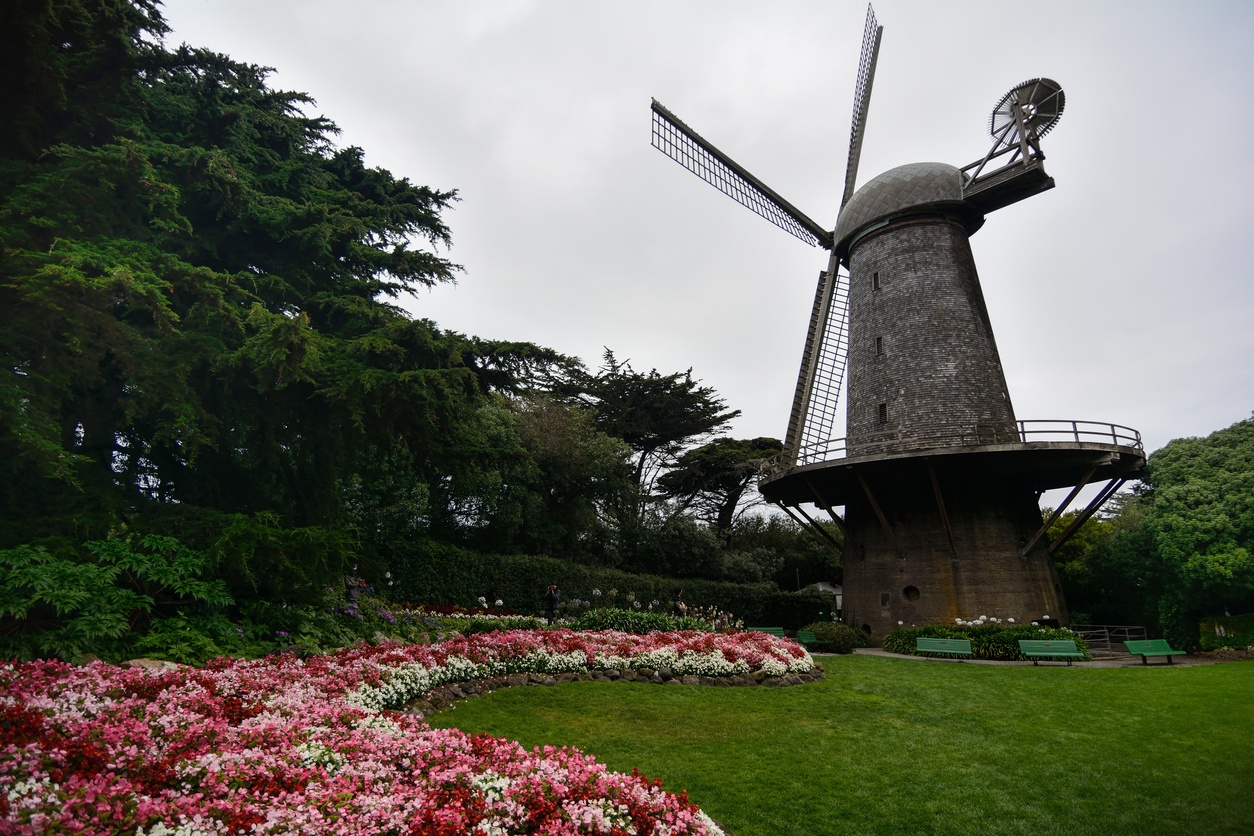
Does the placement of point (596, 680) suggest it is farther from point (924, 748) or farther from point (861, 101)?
point (861, 101)

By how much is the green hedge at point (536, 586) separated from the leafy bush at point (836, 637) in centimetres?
772

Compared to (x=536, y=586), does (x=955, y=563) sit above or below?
above

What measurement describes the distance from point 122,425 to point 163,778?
9.79 m

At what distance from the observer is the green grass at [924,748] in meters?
6.23

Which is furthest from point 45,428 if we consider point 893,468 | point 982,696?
point 893,468

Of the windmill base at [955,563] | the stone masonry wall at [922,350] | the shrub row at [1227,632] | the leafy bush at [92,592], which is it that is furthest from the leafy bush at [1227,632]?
the leafy bush at [92,592]

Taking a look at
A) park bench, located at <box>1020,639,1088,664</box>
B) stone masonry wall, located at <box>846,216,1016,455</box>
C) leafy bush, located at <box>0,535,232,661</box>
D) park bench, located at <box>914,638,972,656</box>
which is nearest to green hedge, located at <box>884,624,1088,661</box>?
park bench, located at <box>1020,639,1088,664</box>

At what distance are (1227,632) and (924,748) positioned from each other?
19.9 m

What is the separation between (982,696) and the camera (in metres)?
11.7

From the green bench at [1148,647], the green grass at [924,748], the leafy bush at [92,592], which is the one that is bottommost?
the green grass at [924,748]

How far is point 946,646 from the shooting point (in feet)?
57.1

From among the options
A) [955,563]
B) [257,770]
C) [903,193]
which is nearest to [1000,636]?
[955,563]

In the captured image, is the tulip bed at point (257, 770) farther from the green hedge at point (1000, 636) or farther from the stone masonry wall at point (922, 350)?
the stone masonry wall at point (922, 350)

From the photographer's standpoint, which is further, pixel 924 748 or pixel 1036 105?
pixel 1036 105
